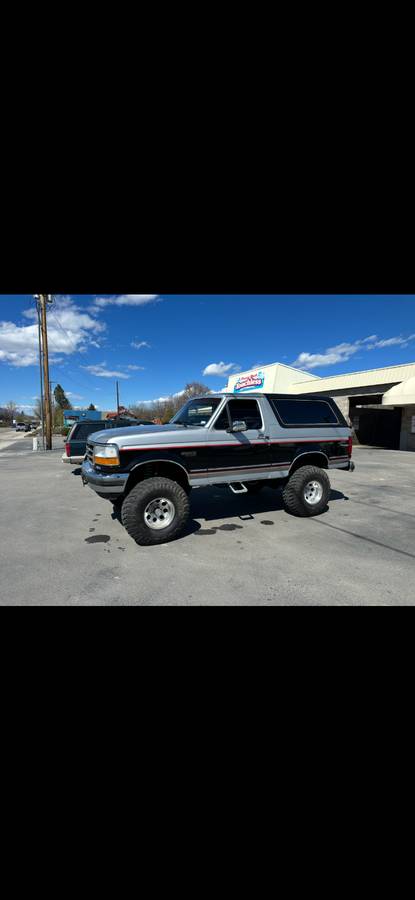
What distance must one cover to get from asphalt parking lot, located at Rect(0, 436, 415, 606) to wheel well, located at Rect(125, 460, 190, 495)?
82cm

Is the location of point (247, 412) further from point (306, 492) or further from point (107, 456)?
point (107, 456)

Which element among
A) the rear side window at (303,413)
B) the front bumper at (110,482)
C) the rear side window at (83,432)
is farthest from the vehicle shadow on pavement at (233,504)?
the rear side window at (83,432)

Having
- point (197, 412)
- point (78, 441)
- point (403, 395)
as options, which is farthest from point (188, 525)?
point (403, 395)

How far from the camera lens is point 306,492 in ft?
19.0

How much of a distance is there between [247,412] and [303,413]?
3.92 feet

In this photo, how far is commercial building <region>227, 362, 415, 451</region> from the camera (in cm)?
1722

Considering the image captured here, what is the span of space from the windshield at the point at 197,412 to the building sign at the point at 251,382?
82.8 ft

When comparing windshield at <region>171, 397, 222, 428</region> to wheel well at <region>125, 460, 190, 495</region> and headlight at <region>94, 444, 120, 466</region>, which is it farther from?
headlight at <region>94, 444, 120, 466</region>

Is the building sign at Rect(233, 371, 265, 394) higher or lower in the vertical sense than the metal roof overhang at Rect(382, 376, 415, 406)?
higher

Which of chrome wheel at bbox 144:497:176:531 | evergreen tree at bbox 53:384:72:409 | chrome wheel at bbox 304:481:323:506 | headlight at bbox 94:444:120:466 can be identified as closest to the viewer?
headlight at bbox 94:444:120:466

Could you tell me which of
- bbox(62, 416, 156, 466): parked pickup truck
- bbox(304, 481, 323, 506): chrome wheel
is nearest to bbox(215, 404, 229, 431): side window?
bbox(304, 481, 323, 506): chrome wheel

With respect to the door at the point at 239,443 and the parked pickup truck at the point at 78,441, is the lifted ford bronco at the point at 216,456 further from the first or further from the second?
the parked pickup truck at the point at 78,441
